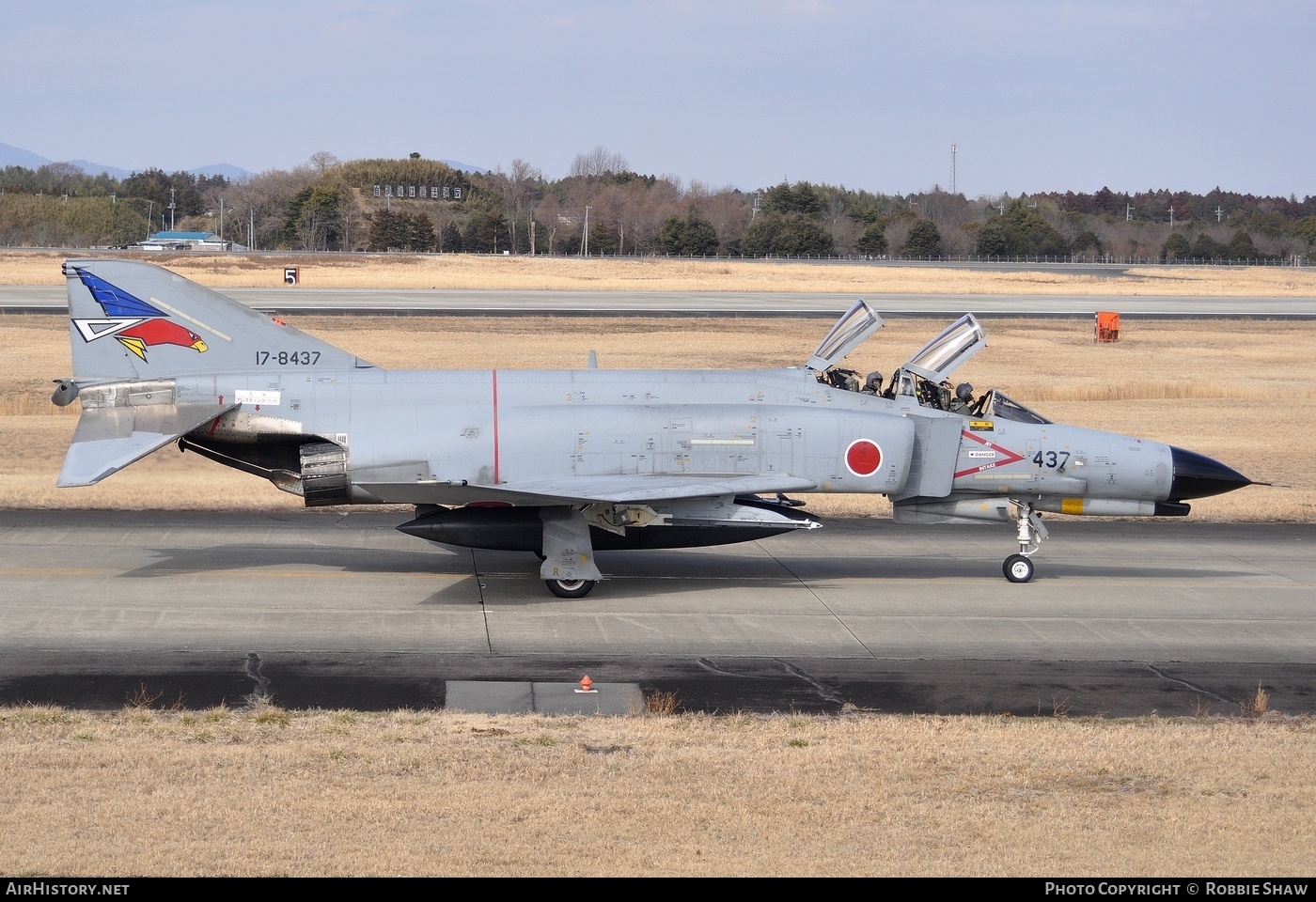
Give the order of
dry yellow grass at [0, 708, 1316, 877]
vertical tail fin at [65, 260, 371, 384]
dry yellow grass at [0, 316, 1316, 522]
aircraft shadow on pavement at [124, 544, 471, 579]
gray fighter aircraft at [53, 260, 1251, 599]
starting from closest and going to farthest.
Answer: dry yellow grass at [0, 708, 1316, 877] → gray fighter aircraft at [53, 260, 1251, 599] → vertical tail fin at [65, 260, 371, 384] → aircraft shadow on pavement at [124, 544, 471, 579] → dry yellow grass at [0, 316, 1316, 522]

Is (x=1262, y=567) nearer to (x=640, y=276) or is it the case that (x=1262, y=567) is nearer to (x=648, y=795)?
(x=648, y=795)

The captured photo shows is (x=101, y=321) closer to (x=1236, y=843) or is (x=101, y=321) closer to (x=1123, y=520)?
(x=1236, y=843)

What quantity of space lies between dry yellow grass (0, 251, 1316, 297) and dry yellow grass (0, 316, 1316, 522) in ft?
74.7

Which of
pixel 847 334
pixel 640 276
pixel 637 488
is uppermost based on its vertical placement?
pixel 640 276

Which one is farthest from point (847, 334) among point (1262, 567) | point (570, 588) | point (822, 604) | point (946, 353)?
point (1262, 567)

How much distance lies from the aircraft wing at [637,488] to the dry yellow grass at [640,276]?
56.7m

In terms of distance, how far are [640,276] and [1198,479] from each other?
73.9 metres

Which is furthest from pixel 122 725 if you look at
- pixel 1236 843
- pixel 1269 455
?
pixel 1269 455

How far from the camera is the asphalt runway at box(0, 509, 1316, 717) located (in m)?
13.1

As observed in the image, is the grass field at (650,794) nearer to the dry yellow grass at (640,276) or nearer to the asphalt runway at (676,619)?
the asphalt runway at (676,619)

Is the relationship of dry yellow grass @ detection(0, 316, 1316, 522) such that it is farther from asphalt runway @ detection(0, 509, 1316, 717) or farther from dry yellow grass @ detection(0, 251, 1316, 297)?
dry yellow grass @ detection(0, 251, 1316, 297)

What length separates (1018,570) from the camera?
17922 mm

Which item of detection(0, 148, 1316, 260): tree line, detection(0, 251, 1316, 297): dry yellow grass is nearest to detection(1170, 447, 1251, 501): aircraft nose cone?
detection(0, 251, 1316, 297): dry yellow grass

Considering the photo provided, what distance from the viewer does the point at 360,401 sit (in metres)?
16.8
